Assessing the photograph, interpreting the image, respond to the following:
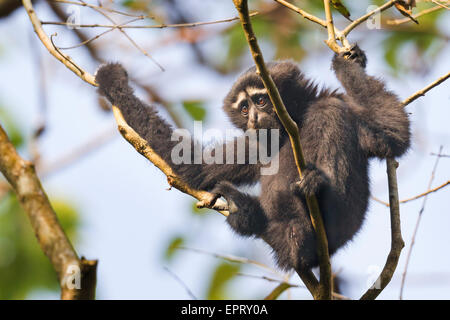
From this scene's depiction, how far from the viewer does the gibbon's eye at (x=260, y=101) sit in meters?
7.11

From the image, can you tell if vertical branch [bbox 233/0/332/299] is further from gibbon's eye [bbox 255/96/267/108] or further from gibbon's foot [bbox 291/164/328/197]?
gibbon's eye [bbox 255/96/267/108]

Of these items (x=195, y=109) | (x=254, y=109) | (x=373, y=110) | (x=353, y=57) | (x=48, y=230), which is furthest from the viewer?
(x=195, y=109)

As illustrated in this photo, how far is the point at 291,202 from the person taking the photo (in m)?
6.01

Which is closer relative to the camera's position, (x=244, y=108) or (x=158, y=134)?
(x=158, y=134)

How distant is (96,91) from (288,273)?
11.8 feet

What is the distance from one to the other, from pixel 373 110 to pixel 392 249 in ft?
5.56

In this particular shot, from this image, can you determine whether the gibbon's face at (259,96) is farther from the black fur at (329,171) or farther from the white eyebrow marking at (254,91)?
the black fur at (329,171)

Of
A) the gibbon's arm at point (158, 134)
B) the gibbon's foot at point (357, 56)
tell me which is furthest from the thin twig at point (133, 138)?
the gibbon's foot at point (357, 56)

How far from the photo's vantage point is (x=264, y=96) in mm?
7113

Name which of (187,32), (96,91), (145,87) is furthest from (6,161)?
(187,32)

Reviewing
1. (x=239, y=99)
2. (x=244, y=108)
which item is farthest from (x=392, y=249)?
(x=239, y=99)

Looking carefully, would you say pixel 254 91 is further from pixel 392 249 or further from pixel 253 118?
pixel 392 249

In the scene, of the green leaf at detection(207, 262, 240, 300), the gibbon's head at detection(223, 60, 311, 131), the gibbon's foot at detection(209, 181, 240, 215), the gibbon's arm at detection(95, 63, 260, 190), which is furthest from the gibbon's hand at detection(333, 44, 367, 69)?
the green leaf at detection(207, 262, 240, 300)

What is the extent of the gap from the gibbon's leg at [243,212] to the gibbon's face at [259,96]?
1.17 meters
